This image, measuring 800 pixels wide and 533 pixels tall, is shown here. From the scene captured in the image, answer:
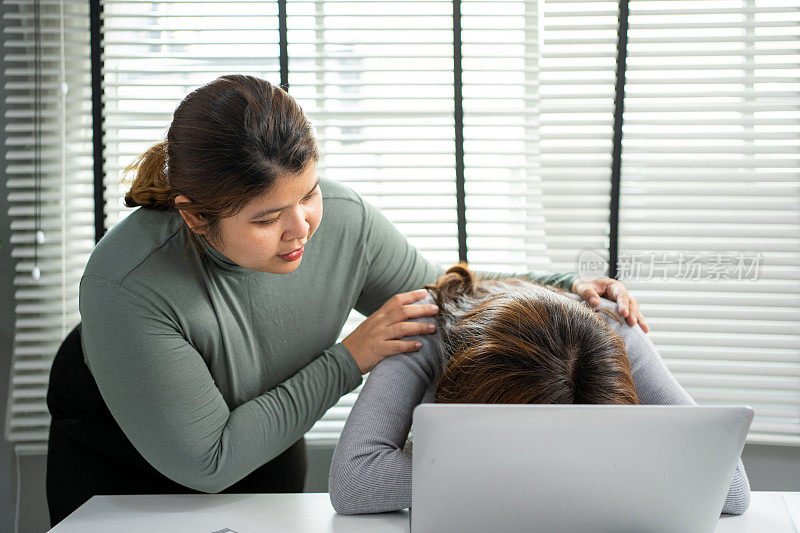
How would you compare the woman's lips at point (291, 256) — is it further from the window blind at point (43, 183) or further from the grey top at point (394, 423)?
the window blind at point (43, 183)

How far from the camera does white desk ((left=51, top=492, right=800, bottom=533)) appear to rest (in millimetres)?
1022

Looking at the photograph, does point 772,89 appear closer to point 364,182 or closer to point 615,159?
point 615,159

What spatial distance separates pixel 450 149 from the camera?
2.16m

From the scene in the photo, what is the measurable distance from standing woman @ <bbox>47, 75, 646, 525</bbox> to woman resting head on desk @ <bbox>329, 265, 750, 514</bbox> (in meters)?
0.09

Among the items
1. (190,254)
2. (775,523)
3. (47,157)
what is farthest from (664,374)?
(47,157)

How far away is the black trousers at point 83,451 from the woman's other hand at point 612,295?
0.82 m

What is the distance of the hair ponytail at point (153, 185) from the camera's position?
119 cm

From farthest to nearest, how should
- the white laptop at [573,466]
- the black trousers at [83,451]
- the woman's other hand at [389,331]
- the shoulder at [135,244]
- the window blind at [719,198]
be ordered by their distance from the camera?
the window blind at [719,198] → the black trousers at [83,451] → the woman's other hand at [389,331] → the shoulder at [135,244] → the white laptop at [573,466]

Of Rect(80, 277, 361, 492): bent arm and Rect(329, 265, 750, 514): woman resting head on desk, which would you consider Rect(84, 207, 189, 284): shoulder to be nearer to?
Rect(80, 277, 361, 492): bent arm

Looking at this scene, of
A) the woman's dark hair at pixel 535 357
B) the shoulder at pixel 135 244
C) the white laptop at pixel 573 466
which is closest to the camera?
the white laptop at pixel 573 466

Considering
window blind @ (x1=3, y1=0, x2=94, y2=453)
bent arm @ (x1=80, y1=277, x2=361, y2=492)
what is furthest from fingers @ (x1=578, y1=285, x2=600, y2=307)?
window blind @ (x1=3, y1=0, x2=94, y2=453)

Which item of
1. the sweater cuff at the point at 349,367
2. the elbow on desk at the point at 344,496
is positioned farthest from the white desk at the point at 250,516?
the sweater cuff at the point at 349,367

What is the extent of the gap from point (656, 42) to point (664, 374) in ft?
4.31

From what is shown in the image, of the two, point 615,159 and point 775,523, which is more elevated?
point 615,159
